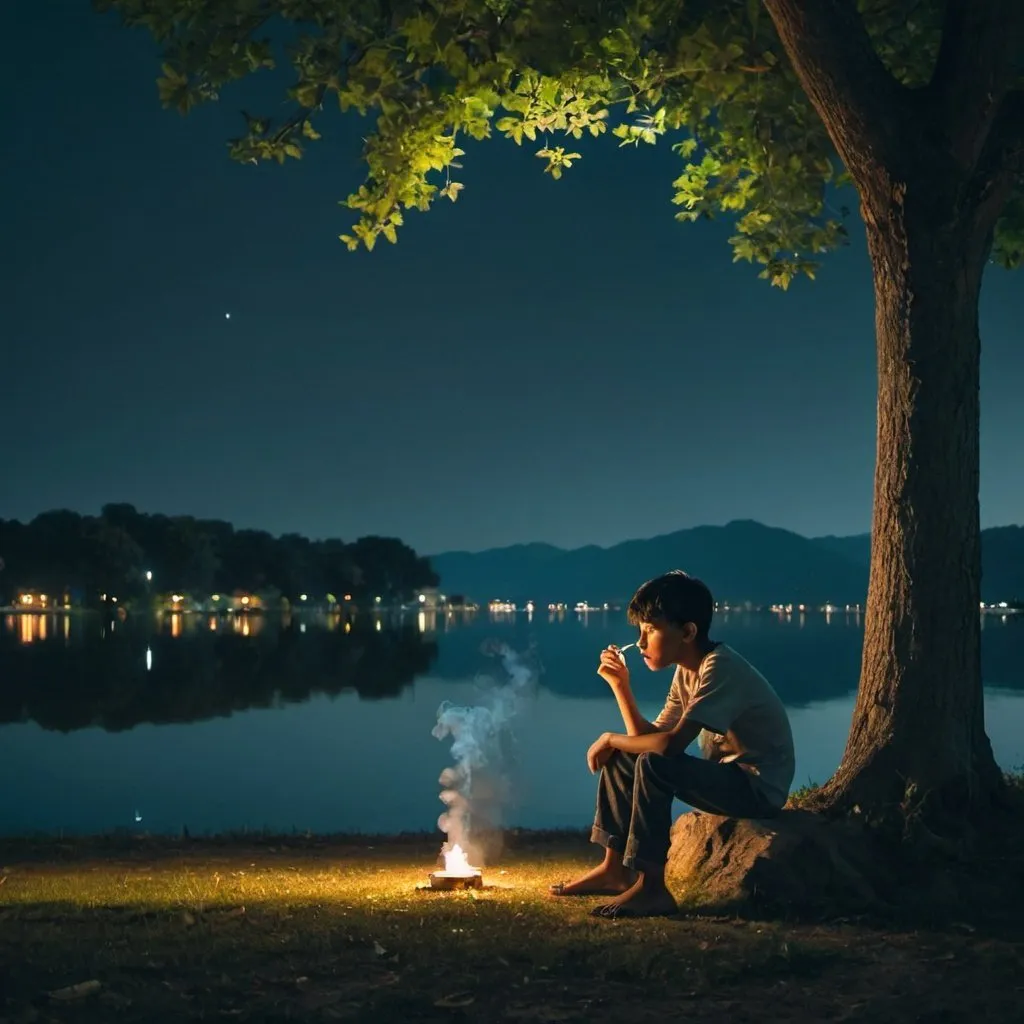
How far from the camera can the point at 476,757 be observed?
9461 millimetres

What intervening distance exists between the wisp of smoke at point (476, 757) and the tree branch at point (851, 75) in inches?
166

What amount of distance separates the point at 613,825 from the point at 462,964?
1.86 meters

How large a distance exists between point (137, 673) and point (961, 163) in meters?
49.6

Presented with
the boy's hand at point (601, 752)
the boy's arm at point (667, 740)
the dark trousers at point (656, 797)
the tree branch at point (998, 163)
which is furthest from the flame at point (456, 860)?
the tree branch at point (998, 163)

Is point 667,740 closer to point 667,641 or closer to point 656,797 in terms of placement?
point 656,797

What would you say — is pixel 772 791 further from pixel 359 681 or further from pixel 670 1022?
pixel 359 681

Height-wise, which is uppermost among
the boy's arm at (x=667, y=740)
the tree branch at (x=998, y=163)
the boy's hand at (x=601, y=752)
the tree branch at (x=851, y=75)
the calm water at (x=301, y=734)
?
the tree branch at (x=851, y=75)

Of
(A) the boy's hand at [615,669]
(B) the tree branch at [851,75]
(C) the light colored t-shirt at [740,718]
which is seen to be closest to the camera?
(C) the light colored t-shirt at [740,718]

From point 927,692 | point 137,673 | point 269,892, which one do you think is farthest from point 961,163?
point 137,673

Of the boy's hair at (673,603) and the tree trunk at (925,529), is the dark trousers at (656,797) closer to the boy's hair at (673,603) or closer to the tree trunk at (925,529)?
the boy's hair at (673,603)

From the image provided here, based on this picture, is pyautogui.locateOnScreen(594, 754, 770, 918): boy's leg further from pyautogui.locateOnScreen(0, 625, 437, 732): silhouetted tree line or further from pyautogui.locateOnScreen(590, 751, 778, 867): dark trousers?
pyautogui.locateOnScreen(0, 625, 437, 732): silhouetted tree line

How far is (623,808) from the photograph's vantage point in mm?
8039

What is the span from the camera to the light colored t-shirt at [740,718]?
7781 mm

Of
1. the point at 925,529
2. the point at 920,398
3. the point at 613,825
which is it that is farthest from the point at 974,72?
the point at 613,825
